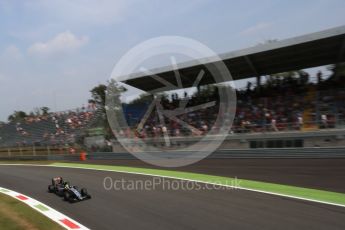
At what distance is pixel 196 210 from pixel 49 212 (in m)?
3.11

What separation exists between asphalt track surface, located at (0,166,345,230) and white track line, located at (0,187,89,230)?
15 centimetres

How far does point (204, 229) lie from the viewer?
6.42 m

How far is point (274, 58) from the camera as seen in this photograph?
70.1 feet

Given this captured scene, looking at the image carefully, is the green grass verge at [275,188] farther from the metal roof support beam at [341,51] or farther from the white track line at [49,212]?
the metal roof support beam at [341,51]

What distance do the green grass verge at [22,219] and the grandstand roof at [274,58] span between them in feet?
44.9

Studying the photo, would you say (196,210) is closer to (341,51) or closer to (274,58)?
(274,58)

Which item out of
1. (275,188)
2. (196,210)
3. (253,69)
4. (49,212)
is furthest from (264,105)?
(49,212)

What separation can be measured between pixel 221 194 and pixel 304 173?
3590mm

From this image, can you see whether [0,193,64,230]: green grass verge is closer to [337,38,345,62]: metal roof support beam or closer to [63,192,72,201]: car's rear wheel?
[63,192,72,201]: car's rear wheel

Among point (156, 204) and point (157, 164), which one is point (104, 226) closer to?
point (156, 204)

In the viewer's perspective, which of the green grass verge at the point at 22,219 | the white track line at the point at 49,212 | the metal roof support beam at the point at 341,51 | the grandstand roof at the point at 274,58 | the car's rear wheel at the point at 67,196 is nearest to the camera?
the green grass verge at the point at 22,219

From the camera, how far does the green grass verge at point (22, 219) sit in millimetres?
7175

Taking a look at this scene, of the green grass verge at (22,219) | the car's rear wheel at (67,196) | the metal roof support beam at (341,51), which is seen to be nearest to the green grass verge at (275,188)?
the car's rear wheel at (67,196)

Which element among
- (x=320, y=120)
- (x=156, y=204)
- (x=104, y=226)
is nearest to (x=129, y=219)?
(x=104, y=226)
